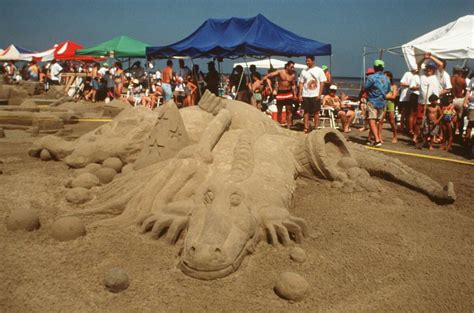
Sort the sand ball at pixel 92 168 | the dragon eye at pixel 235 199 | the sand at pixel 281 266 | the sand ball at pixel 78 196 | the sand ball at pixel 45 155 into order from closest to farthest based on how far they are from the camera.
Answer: the sand at pixel 281 266 < the dragon eye at pixel 235 199 < the sand ball at pixel 78 196 < the sand ball at pixel 92 168 < the sand ball at pixel 45 155

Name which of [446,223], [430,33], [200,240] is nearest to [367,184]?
[446,223]

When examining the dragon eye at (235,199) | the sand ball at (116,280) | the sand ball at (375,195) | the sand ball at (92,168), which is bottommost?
the sand ball at (375,195)

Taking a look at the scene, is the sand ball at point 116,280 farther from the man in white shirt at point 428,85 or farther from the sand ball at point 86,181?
the man in white shirt at point 428,85

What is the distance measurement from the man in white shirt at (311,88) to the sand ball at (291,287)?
21.1 ft

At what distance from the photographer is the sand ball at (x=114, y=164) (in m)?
5.43

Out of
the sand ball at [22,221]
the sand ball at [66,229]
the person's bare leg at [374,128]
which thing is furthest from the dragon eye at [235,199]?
the person's bare leg at [374,128]

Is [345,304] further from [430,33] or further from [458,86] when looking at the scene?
[430,33]

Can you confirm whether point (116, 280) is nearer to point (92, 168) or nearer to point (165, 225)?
point (165, 225)

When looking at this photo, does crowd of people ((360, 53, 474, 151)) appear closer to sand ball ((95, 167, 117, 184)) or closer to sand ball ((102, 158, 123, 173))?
sand ball ((102, 158, 123, 173))

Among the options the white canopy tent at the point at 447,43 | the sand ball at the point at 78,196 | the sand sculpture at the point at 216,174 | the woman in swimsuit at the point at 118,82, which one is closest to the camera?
the sand sculpture at the point at 216,174

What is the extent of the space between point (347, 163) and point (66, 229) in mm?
3430

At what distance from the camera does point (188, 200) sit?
370 cm

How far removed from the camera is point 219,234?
9.91 feet

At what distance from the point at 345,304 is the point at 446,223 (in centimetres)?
218
